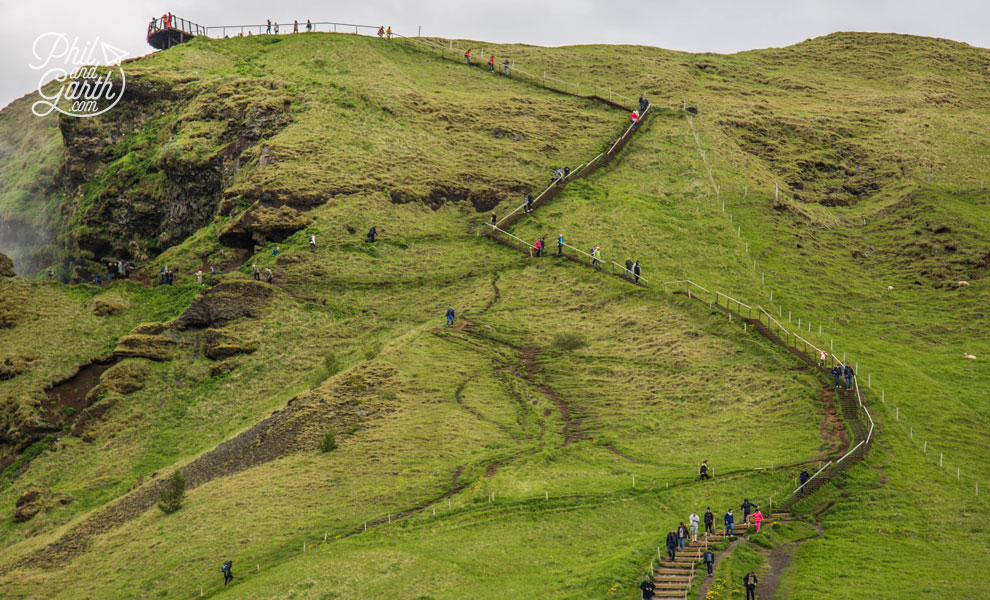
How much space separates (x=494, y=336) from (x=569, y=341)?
5856 millimetres

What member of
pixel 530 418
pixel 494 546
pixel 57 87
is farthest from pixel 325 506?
pixel 57 87

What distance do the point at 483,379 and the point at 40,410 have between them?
31323mm

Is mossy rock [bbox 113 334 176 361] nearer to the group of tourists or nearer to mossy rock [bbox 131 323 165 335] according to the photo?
mossy rock [bbox 131 323 165 335]

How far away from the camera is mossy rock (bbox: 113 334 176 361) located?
2717 inches

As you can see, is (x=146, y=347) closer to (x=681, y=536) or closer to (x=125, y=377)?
(x=125, y=377)

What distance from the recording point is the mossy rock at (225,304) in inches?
2864

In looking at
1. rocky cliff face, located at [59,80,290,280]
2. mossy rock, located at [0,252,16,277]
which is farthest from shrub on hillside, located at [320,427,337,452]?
rocky cliff face, located at [59,80,290,280]

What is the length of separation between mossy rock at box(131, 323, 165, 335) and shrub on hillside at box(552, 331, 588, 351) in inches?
1235

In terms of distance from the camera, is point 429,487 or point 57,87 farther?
point 57,87

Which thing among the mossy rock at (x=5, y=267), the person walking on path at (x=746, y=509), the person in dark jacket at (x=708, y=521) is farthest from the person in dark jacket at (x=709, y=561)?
the mossy rock at (x=5, y=267)

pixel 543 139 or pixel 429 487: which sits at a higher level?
pixel 543 139

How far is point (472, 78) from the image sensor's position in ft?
412

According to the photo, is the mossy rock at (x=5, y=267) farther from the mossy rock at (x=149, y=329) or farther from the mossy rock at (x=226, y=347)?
the mossy rock at (x=226, y=347)

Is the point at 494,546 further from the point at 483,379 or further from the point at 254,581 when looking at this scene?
the point at 483,379
